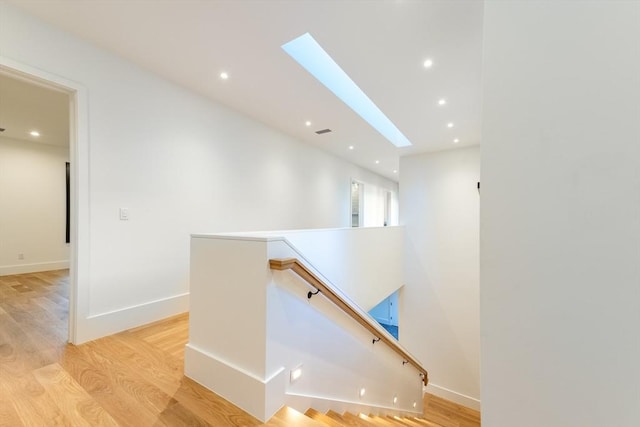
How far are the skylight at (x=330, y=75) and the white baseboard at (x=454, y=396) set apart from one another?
5368 millimetres

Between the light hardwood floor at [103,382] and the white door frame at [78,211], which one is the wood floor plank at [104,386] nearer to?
the light hardwood floor at [103,382]

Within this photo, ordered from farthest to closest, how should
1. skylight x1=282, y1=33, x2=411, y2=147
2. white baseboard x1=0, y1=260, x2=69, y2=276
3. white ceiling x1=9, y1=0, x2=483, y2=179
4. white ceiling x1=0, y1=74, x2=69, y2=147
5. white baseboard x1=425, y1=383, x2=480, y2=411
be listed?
1. white baseboard x1=425, y1=383, x2=480, y2=411
2. white baseboard x1=0, y1=260, x2=69, y2=276
3. white ceiling x1=0, y1=74, x2=69, y2=147
4. skylight x1=282, y1=33, x2=411, y2=147
5. white ceiling x1=9, y1=0, x2=483, y2=179

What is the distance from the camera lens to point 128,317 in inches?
98.8

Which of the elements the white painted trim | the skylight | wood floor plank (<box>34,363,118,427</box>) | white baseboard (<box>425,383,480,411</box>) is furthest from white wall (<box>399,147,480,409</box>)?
wood floor plank (<box>34,363,118,427</box>)

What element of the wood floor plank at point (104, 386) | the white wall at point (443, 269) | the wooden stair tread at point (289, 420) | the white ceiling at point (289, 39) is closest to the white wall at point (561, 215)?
the wooden stair tread at point (289, 420)

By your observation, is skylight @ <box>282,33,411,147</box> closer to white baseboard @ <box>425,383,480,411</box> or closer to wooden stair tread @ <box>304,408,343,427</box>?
wooden stair tread @ <box>304,408,343,427</box>

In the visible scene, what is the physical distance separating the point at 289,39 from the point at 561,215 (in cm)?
237

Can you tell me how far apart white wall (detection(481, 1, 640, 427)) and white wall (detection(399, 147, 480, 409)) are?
4689mm

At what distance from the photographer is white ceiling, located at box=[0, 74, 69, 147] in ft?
9.71

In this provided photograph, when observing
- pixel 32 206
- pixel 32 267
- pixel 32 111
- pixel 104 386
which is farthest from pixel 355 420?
pixel 32 206

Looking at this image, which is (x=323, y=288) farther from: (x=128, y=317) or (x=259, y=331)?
(x=128, y=317)

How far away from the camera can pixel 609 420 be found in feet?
2.40

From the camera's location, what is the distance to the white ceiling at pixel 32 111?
296 cm

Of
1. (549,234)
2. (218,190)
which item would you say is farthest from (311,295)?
(218,190)
